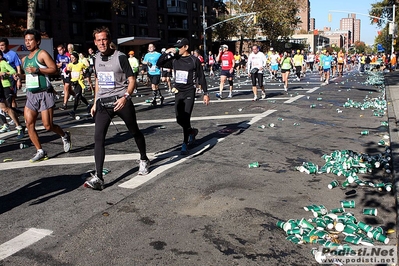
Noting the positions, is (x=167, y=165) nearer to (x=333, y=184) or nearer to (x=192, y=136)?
(x=192, y=136)

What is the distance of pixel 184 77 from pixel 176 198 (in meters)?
2.93

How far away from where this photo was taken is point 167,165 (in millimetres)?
6320

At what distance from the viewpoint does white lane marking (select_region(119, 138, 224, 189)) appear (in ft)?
17.9

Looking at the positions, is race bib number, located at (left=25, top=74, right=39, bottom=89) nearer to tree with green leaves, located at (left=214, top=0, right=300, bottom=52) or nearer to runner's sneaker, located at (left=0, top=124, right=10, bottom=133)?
runner's sneaker, located at (left=0, top=124, right=10, bottom=133)

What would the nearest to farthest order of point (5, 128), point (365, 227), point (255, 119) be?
point (365, 227) → point (5, 128) → point (255, 119)

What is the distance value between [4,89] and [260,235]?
7.68 metres

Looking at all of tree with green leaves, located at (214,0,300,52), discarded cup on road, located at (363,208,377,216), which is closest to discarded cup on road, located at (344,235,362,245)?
discarded cup on road, located at (363,208,377,216)

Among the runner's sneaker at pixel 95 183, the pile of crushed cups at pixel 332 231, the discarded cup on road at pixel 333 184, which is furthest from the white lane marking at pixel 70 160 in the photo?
the pile of crushed cups at pixel 332 231

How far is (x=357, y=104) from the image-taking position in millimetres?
13023

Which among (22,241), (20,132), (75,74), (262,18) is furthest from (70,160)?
(262,18)

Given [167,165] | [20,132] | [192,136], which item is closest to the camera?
[167,165]

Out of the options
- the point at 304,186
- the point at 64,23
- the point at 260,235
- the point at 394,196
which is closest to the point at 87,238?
the point at 260,235

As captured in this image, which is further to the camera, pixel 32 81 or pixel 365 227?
pixel 32 81

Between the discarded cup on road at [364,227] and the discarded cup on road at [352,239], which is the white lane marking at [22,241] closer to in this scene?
the discarded cup on road at [352,239]
